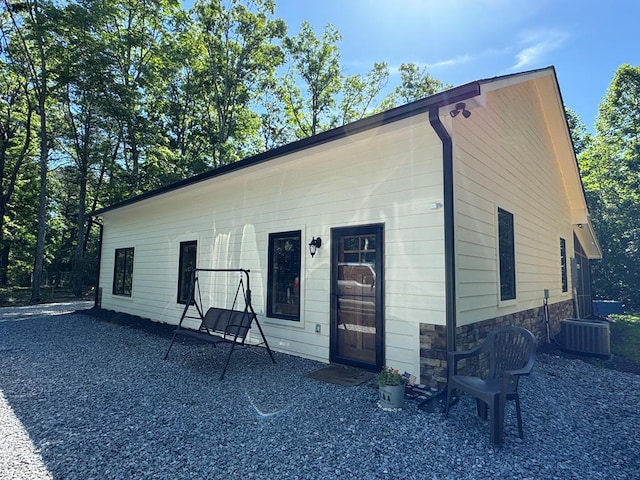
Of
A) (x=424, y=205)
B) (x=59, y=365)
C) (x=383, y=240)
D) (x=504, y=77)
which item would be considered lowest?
(x=59, y=365)

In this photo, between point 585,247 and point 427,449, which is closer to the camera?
point 427,449

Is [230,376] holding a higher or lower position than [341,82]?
lower

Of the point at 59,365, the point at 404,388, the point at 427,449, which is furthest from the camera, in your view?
the point at 59,365

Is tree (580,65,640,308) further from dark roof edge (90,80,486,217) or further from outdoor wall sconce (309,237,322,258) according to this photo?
dark roof edge (90,80,486,217)

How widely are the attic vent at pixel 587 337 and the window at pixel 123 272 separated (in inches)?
408

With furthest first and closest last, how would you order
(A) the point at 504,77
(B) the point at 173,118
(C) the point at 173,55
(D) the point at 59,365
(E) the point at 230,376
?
(B) the point at 173,118, (C) the point at 173,55, (D) the point at 59,365, (E) the point at 230,376, (A) the point at 504,77

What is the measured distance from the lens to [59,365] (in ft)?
16.3

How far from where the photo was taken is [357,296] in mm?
4754

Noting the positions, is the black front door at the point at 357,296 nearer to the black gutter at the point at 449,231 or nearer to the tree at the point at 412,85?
the black gutter at the point at 449,231

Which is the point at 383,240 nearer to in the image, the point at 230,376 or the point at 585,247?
the point at 230,376

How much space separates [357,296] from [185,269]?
4.82 metres

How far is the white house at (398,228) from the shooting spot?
4016 mm

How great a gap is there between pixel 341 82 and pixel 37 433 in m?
18.8

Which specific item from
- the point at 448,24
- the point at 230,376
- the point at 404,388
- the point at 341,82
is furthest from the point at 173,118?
the point at 404,388
